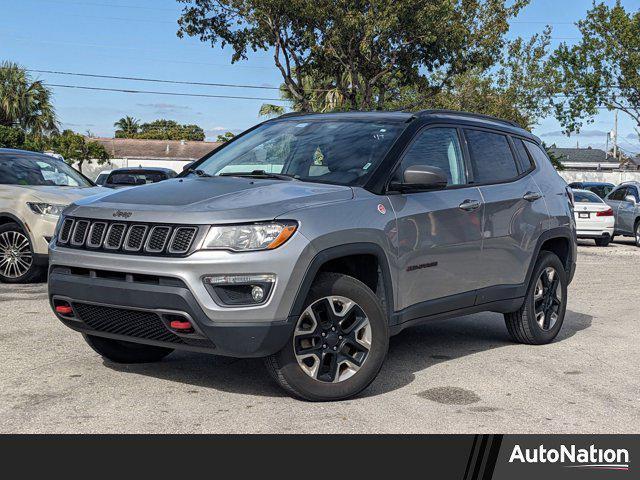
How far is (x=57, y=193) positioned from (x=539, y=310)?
6.13m

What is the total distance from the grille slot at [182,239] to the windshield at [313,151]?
3.76 feet

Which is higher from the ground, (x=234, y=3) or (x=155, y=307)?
(x=234, y=3)

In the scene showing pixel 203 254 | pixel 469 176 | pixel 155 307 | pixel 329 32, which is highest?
pixel 329 32

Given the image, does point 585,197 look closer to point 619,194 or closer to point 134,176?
point 619,194

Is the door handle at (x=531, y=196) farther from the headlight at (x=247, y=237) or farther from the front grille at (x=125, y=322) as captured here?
the front grille at (x=125, y=322)

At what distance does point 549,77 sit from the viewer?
45344mm

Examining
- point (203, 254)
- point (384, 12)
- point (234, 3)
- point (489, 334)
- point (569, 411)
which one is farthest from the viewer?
point (234, 3)

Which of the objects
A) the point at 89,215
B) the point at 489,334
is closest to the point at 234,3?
the point at 489,334

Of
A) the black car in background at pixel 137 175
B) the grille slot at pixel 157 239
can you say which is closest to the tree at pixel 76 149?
the black car in background at pixel 137 175

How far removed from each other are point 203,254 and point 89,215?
0.95 m

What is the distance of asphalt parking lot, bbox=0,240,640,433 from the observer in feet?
16.5

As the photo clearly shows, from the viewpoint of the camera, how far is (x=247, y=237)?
5.09m

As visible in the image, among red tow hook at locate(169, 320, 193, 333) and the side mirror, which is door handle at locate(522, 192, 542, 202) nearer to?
the side mirror

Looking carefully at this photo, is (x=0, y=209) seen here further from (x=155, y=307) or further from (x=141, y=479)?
(x=141, y=479)
